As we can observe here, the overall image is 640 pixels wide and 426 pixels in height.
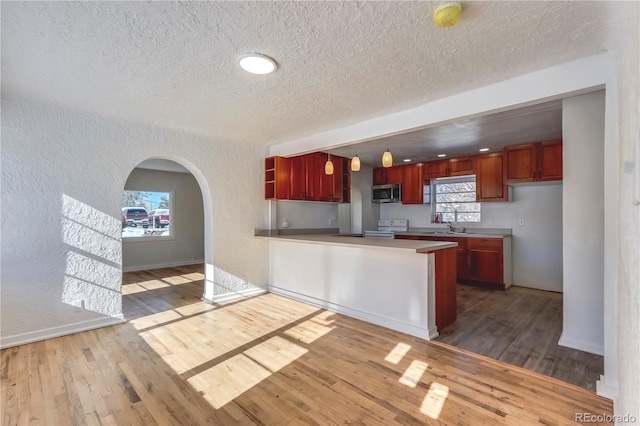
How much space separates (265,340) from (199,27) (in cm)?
258

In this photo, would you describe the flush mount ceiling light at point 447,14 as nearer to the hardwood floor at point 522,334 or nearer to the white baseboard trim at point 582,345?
the hardwood floor at point 522,334

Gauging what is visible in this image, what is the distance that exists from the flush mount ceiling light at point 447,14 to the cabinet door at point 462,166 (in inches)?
163

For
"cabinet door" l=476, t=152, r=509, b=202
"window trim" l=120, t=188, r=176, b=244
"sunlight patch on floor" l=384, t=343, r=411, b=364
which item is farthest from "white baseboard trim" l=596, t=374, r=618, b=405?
"window trim" l=120, t=188, r=176, b=244

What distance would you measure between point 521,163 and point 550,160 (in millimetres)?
358

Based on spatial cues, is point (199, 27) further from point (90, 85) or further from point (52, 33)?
point (90, 85)

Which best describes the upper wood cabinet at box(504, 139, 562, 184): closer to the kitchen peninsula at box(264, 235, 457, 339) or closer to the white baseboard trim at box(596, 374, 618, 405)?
the kitchen peninsula at box(264, 235, 457, 339)

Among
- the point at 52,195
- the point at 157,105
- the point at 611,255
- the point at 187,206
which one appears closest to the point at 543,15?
the point at 611,255

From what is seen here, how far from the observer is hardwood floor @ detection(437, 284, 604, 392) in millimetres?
2318

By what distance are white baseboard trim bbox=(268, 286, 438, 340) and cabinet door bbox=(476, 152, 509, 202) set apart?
3.07 meters

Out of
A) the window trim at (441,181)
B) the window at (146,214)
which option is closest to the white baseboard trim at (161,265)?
the window at (146,214)

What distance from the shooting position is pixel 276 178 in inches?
178

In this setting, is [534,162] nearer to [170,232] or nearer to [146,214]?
[170,232]

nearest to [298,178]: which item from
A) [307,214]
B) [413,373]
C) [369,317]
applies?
[307,214]

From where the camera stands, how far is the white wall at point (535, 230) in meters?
4.73
